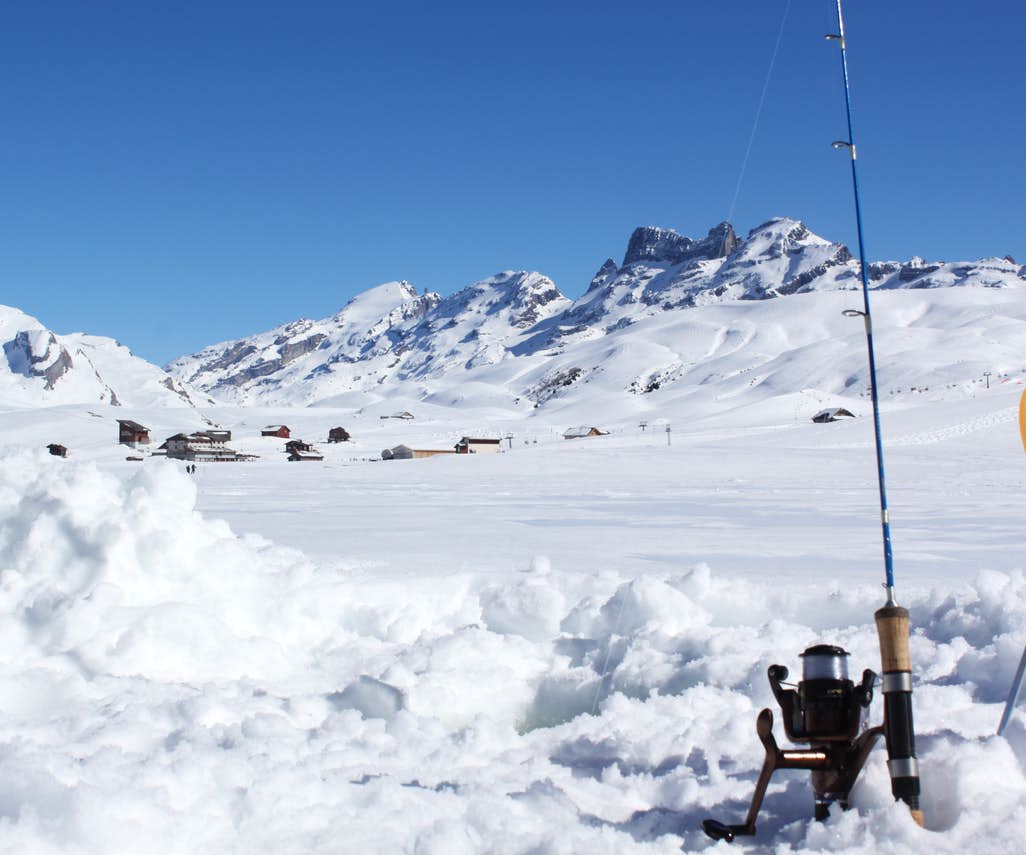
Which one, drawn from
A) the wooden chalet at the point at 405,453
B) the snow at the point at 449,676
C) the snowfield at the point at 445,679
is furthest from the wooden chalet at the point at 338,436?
the snowfield at the point at 445,679

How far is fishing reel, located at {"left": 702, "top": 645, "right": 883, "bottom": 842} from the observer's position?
17.2ft

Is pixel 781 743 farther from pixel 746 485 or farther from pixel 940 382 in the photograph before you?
pixel 940 382

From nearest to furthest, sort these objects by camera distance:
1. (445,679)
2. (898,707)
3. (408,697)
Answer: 1. (898,707)
2. (408,697)
3. (445,679)

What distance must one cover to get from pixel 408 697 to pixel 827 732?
13.3 ft

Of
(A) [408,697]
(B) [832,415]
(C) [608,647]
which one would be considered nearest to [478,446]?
(B) [832,415]

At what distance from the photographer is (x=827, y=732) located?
527 centimetres

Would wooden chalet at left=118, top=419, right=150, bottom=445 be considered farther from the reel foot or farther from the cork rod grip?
the cork rod grip

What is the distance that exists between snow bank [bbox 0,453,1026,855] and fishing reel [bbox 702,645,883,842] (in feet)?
0.47

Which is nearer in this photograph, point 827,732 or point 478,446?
point 827,732

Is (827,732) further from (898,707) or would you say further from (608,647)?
(608,647)

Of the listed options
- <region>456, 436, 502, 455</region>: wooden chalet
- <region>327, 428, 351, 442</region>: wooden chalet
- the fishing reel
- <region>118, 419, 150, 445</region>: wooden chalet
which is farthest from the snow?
<region>118, 419, 150, 445</region>: wooden chalet

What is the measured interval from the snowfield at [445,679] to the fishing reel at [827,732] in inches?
5.0

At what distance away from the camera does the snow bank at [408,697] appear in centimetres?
517

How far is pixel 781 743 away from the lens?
698cm
